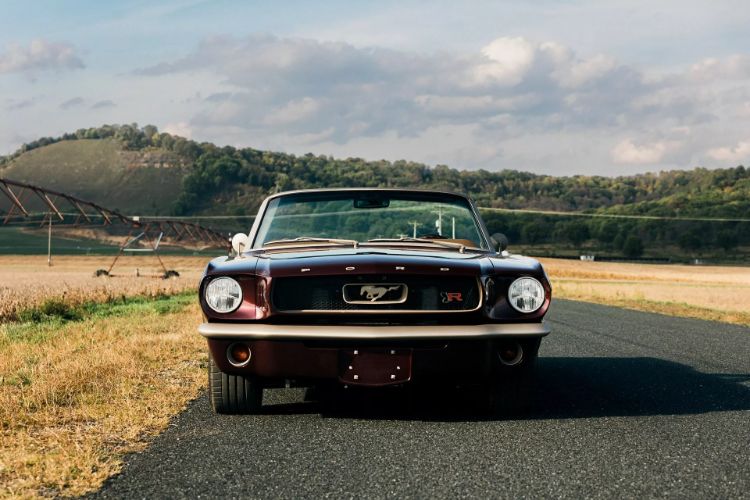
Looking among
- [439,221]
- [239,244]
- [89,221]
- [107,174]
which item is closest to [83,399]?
[239,244]

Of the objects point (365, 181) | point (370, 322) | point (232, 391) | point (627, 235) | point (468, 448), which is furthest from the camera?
point (365, 181)

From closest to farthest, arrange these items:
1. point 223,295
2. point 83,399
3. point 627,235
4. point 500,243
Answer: point 223,295
point 83,399
point 500,243
point 627,235

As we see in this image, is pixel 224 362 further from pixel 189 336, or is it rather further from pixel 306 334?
pixel 189 336

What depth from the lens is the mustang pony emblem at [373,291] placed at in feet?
17.4

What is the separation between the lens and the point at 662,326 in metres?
14.5

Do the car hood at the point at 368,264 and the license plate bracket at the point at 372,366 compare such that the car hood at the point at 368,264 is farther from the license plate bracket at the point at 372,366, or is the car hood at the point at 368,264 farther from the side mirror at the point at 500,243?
the side mirror at the point at 500,243

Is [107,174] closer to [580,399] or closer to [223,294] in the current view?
[580,399]

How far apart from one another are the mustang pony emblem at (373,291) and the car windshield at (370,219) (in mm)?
1128

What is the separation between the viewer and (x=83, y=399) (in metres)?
6.27

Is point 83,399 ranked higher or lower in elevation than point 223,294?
lower

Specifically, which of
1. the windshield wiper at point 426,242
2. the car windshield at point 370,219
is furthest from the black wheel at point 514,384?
the car windshield at point 370,219

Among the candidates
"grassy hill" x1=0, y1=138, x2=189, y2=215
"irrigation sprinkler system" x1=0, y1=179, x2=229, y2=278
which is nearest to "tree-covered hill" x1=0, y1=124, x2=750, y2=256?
"grassy hill" x1=0, y1=138, x2=189, y2=215

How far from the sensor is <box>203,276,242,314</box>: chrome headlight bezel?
5.39 m

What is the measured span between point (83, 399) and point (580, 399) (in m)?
3.46
